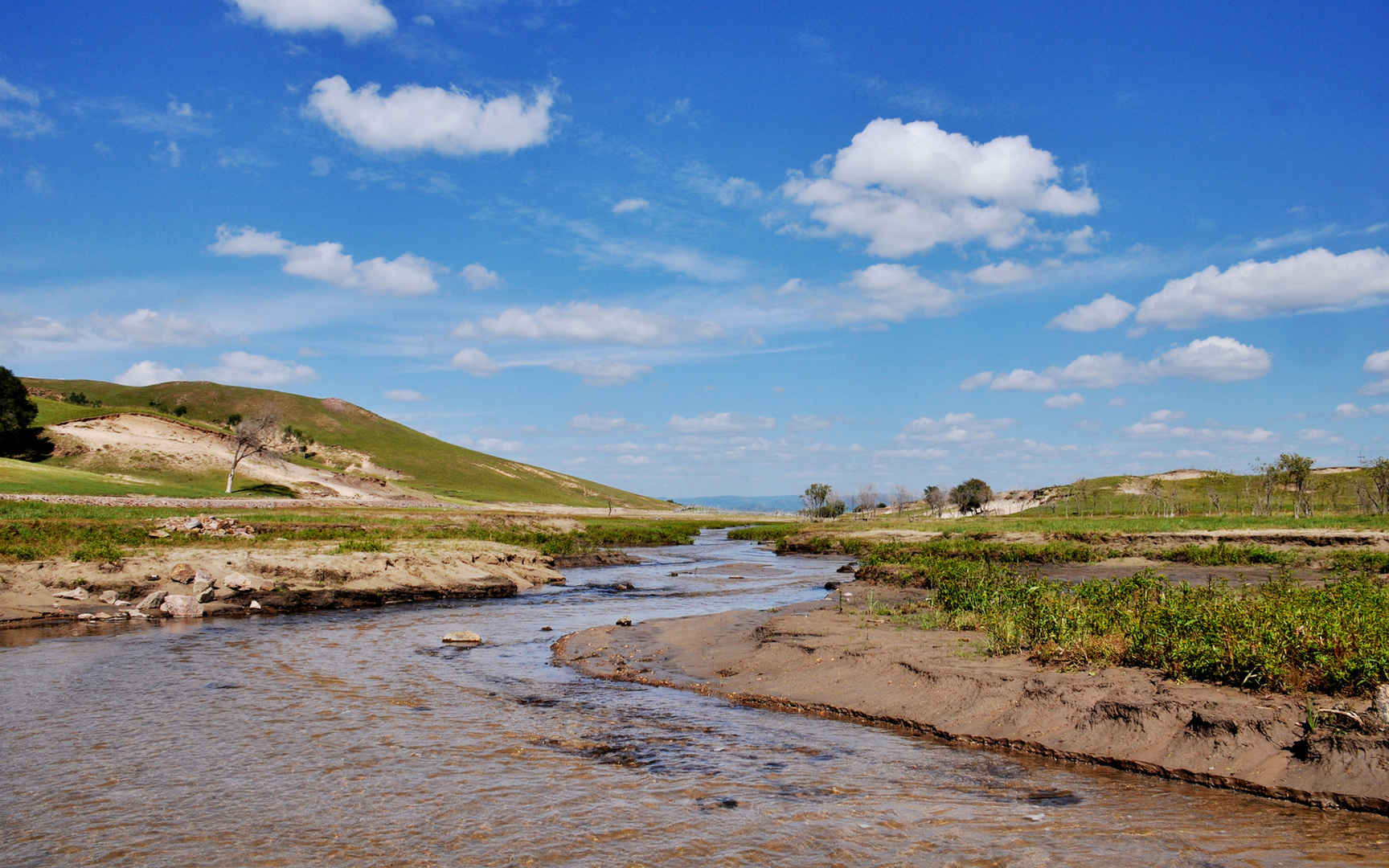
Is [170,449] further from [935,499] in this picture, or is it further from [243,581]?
[935,499]

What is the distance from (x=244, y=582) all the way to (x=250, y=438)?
263 feet

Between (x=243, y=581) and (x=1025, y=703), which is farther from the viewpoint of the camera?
(x=243, y=581)

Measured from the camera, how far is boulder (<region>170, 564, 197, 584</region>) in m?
26.4

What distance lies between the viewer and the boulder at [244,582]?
88.8 ft

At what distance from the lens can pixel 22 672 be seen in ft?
54.3

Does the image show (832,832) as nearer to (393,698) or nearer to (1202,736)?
(1202,736)

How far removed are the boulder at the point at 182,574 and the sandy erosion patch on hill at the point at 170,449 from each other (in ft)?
269

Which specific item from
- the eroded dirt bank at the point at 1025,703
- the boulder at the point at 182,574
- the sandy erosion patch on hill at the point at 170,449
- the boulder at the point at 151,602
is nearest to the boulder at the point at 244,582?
the boulder at the point at 182,574

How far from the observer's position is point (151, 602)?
80.1 ft

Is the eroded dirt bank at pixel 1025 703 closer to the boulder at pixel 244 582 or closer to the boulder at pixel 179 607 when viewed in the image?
the boulder at pixel 179 607

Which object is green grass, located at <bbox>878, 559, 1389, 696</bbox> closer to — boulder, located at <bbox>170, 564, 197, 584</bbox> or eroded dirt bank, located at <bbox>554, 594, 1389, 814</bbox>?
eroded dirt bank, located at <bbox>554, 594, 1389, 814</bbox>

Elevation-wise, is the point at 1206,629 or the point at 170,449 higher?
the point at 170,449

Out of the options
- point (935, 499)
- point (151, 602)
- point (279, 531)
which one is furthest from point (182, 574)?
point (935, 499)

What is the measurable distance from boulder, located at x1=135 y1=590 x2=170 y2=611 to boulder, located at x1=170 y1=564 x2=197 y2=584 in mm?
1702
